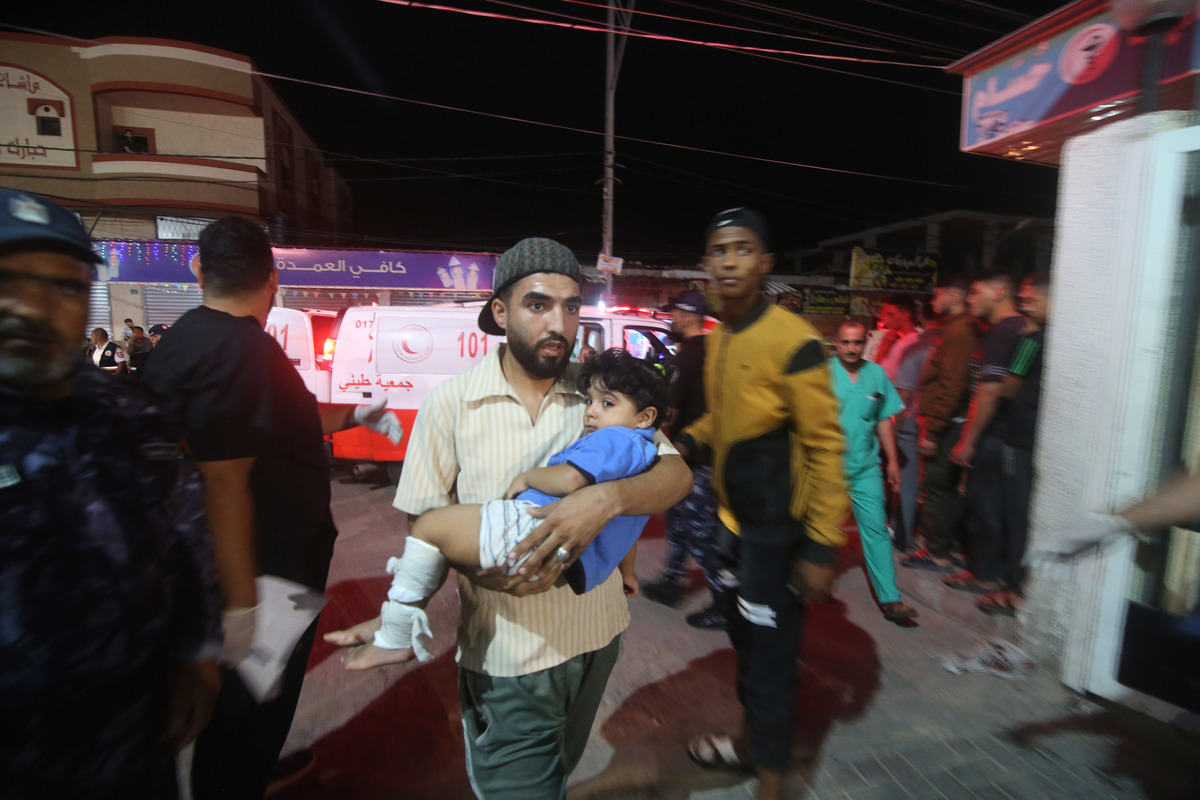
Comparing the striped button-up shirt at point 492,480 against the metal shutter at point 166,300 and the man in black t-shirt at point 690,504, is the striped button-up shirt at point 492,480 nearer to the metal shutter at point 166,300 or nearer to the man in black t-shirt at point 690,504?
the man in black t-shirt at point 690,504

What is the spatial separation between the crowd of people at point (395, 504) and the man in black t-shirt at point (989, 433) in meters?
2.43

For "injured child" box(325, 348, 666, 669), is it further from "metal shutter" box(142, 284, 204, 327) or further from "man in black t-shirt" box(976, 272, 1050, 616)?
"metal shutter" box(142, 284, 204, 327)

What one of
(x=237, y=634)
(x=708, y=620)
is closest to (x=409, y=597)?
(x=237, y=634)

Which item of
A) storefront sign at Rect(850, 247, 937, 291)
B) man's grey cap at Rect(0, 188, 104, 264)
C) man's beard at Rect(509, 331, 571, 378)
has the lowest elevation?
man's beard at Rect(509, 331, 571, 378)

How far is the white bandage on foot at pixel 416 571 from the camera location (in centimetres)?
146

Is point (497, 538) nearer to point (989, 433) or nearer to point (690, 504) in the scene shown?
point (690, 504)

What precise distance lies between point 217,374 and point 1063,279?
3893 millimetres

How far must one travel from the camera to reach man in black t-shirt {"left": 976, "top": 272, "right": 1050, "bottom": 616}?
12.7ft

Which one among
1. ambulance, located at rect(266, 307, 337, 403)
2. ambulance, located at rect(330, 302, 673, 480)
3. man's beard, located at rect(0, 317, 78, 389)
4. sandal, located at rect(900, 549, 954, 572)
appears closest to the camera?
man's beard, located at rect(0, 317, 78, 389)

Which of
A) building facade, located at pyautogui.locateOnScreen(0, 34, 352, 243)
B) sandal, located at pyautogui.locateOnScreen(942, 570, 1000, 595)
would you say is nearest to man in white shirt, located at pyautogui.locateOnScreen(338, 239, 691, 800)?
sandal, located at pyautogui.locateOnScreen(942, 570, 1000, 595)

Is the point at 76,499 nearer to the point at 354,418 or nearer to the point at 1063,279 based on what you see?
the point at 354,418

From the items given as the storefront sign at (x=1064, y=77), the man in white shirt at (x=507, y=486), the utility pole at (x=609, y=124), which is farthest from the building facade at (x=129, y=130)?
the man in white shirt at (x=507, y=486)

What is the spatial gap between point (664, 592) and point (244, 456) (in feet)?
10.1

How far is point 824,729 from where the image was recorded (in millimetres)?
2885
